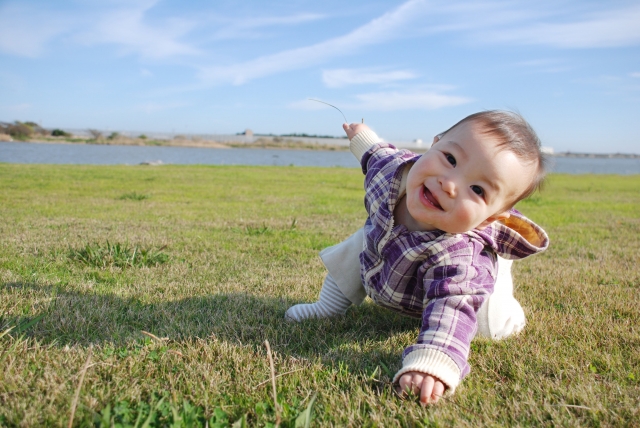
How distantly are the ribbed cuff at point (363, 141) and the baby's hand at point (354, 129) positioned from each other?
0.04 m

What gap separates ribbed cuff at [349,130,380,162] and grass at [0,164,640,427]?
1069mm

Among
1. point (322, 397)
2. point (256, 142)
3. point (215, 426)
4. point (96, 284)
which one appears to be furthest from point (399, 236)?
point (256, 142)

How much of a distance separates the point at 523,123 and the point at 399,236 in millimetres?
821

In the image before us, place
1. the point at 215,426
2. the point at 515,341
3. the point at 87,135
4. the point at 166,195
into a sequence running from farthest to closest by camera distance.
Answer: the point at 87,135, the point at 166,195, the point at 515,341, the point at 215,426

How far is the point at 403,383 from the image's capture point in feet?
6.87

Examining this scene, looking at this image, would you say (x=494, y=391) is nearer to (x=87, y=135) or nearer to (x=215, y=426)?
(x=215, y=426)

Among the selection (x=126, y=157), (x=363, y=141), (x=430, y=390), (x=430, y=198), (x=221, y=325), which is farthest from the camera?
(x=126, y=157)

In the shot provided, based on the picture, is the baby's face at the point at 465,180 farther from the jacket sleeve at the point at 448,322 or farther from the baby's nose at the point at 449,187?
the jacket sleeve at the point at 448,322

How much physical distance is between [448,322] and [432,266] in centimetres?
31

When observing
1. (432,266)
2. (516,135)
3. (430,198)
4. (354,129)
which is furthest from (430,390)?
(354,129)

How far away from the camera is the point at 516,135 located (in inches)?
88.9

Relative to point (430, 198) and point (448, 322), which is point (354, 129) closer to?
point (430, 198)

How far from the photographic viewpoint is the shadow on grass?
2508 mm

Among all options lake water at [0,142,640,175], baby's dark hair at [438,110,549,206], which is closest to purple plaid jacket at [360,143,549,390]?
baby's dark hair at [438,110,549,206]
